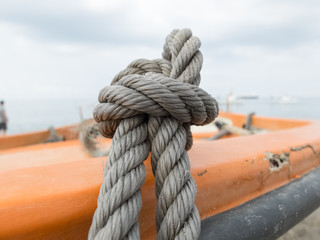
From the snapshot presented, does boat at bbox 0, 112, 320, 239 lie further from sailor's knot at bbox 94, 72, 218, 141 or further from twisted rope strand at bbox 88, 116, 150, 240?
sailor's knot at bbox 94, 72, 218, 141

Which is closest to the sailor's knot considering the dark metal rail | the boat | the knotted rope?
the knotted rope

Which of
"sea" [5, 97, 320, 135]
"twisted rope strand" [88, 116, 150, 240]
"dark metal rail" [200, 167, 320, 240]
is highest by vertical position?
"twisted rope strand" [88, 116, 150, 240]

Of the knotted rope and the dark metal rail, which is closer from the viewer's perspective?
the knotted rope

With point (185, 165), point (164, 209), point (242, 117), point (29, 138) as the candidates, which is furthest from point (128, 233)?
point (242, 117)

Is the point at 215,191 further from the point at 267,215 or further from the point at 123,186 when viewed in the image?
the point at 123,186

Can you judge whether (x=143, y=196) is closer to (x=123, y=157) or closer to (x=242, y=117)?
(x=123, y=157)

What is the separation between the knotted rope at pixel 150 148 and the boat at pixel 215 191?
83mm

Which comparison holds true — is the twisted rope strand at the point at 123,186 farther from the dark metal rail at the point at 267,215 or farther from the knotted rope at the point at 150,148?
the dark metal rail at the point at 267,215

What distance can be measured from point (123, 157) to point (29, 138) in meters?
3.03

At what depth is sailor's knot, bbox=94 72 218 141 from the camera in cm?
51

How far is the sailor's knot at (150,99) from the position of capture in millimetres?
507

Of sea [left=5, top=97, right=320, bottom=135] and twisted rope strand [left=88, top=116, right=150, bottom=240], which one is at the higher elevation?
twisted rope strand [left=88, top=116, right=150, bottom=240]

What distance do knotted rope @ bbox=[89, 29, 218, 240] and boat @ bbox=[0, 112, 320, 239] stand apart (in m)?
0.08

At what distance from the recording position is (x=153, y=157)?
0.55 m
